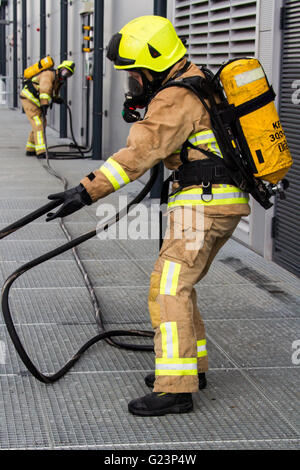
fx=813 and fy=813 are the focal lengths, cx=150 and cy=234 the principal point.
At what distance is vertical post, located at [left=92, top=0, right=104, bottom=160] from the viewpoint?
14.4m

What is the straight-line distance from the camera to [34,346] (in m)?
4.99

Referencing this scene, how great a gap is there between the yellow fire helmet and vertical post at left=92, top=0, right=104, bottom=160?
10554 millimetres

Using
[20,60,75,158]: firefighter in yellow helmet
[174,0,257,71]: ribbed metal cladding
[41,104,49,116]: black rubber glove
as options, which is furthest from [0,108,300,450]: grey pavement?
[20,60,75,158]: firefighter in yellow helmet

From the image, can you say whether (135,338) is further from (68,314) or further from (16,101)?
(16,101)

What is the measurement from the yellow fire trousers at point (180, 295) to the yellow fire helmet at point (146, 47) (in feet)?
2.45

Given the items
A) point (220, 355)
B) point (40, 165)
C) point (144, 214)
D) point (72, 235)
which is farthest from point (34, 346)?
point (40, 165)

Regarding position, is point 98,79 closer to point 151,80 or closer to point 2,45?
point 151,80

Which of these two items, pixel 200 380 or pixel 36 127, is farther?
pixel 36 127

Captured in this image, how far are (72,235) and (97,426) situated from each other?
4.44 metres

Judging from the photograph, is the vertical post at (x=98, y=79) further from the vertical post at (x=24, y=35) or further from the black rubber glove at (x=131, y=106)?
the vertical post at (x=24, y=35)

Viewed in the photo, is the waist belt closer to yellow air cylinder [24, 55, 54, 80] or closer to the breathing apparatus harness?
the breathing apparatus harness

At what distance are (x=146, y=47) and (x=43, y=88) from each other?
10.3 meters

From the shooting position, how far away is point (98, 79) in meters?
14.7

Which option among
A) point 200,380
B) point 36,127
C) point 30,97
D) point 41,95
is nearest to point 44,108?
point 41,95
